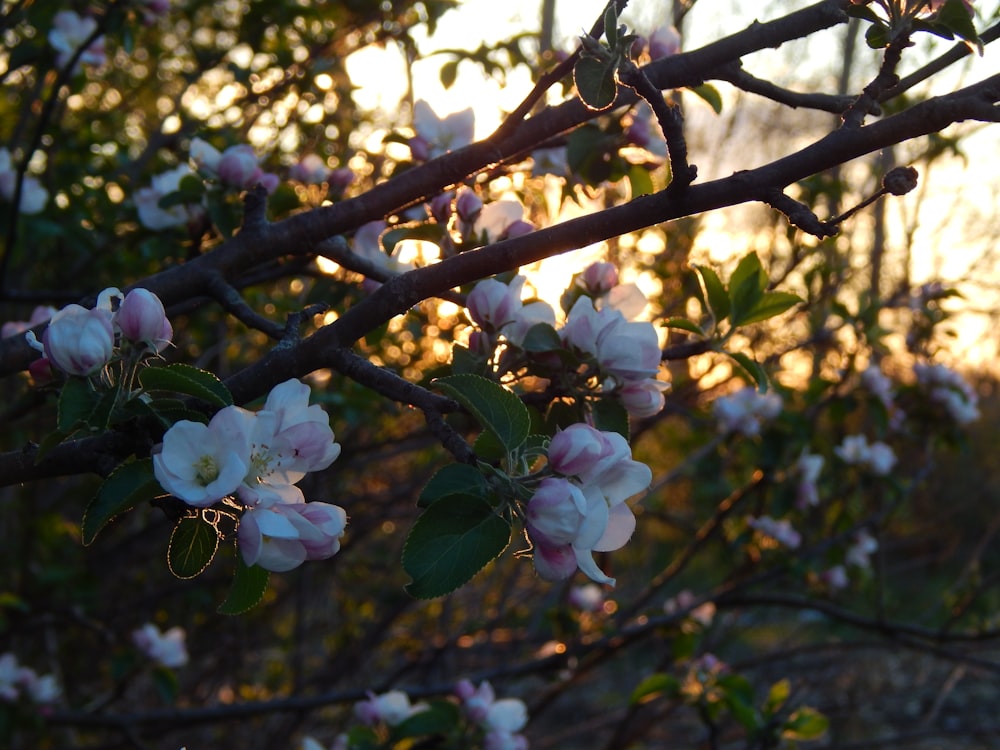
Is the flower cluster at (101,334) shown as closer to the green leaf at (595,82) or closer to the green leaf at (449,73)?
the green leaf at (595,82)

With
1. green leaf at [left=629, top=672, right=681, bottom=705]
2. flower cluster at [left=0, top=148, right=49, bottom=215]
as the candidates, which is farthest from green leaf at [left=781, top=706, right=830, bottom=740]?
flower cluster at [left=0, top=148, right=49, bottom=215]

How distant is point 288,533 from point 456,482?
158 mm

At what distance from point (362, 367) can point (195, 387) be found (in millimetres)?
222

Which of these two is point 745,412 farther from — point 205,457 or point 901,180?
point 205,457

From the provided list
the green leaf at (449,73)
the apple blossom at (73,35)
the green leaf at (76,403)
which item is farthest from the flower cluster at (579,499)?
the apple blossom at (73,35)

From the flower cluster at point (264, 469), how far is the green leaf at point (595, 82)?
38 centimetres

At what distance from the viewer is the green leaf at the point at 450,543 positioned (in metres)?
0.83

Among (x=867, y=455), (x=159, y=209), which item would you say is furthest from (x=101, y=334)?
(x=867, y=455)

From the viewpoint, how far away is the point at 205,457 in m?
0.80

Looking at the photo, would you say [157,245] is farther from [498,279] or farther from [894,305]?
[894,305]

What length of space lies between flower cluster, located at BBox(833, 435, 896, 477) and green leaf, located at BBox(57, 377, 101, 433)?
288cm

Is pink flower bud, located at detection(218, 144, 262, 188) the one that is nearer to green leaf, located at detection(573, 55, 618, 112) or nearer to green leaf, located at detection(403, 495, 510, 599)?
green leaf, located at detection(573, 55, 618, 112)

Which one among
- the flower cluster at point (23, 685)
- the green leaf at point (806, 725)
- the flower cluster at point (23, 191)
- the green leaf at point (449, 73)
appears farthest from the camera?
the flower cluster at point (23, 685)

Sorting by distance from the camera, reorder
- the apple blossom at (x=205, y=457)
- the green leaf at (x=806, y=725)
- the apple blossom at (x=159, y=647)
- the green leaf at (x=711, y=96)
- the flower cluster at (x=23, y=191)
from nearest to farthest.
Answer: the apple blossom at (x=205, y=457)
the green leaf at (x=711, y=96)
the green leaf at (x=806, y=725)
the flower cluster at (x=23, y=191)
the apple blossom at (x=159, y=647)
